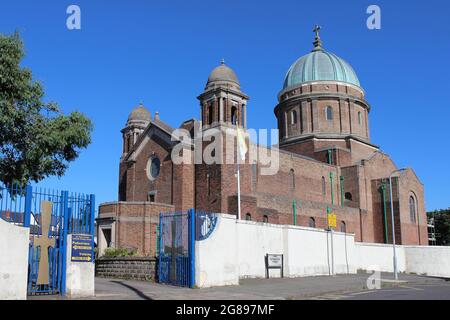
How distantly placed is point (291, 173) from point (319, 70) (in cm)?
1525

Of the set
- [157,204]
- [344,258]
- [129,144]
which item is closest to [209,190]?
[157,204]

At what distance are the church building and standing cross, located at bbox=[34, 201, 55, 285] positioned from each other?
19.5 meters

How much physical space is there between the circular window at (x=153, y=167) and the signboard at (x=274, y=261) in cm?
1613

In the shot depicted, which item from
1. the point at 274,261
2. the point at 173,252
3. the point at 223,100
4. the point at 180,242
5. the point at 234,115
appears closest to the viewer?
the point at 180,242

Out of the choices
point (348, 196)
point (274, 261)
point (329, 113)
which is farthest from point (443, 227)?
point (274, 261)

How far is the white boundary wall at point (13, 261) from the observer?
12.5 m

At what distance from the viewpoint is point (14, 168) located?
17438 mm

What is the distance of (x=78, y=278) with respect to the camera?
573 inches

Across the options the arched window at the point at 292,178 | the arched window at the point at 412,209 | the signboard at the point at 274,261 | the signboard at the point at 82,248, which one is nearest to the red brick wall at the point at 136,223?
the signboard at the point at 274,261

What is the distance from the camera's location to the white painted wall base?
47.3 ft

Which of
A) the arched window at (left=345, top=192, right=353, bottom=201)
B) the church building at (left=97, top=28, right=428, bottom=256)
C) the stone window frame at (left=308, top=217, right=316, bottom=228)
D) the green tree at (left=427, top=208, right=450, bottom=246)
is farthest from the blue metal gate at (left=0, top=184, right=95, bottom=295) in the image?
the green tree at (left=427, top=208, right=450, bottom=246)

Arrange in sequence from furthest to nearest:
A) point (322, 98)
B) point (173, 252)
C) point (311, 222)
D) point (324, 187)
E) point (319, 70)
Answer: point (319, 70) < point (322, 98) < point (324, 187) < point (311, 222) < point (173, 252)

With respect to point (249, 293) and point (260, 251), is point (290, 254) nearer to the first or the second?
point (260, 251)
